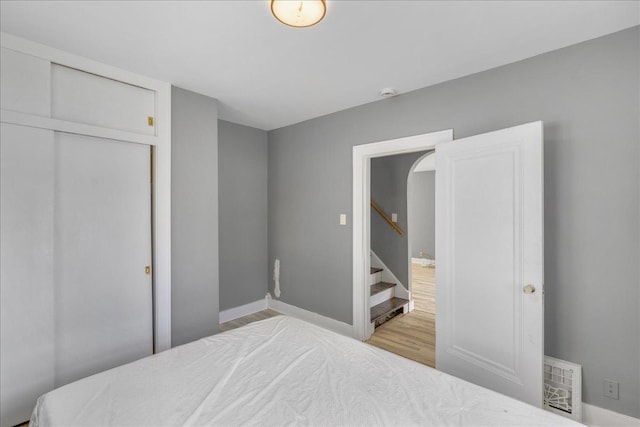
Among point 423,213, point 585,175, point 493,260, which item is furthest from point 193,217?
point 423,213

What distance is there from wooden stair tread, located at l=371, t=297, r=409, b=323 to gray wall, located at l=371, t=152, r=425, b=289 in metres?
0.25

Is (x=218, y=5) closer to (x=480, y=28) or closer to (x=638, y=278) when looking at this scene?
(x=480, y=28)

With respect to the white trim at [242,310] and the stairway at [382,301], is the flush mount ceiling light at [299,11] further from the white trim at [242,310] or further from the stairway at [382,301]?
the white trim at [242,310]

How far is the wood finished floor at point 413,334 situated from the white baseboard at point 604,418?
1.02 metres

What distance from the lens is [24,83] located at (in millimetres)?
1878

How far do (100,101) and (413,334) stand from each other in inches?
143

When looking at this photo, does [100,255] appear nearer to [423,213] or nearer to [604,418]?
[604,418]

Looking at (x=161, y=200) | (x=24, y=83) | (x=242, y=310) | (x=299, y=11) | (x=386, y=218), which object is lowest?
(x=242, y=310)

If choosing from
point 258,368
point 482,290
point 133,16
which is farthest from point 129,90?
point 482,290

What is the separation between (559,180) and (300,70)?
2.02 meters

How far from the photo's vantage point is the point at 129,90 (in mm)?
2336

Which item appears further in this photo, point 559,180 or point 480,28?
point 559,180

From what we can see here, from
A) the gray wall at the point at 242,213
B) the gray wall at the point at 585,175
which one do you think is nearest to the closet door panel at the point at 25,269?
the gray wall at the point at 242,213

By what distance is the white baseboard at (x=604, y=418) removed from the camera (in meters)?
1.75
